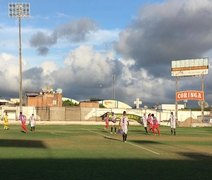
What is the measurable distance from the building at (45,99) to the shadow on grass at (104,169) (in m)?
113

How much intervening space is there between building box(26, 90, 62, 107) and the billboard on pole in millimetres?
45290

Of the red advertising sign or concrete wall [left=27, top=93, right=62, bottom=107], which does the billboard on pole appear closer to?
the red advertising sign

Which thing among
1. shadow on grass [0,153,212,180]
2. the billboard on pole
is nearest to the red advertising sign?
the billboard on pole

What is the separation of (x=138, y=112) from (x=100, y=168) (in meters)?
78.6

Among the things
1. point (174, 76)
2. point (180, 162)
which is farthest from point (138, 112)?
point (180, 162)

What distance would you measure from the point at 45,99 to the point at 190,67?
174 feet

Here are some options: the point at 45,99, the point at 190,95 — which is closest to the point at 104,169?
the point at 190,95

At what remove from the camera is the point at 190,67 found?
9325 centimetres

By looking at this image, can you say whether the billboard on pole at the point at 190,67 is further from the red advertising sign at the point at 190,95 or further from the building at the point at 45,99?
the building at the point at 45,99

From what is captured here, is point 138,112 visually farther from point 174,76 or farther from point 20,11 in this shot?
point 20,11

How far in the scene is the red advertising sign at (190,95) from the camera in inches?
3484

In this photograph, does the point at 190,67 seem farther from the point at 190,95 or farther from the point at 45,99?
the point at 45,99

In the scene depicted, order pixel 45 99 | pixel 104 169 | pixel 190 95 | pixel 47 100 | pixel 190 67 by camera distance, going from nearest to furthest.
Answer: pixel 104 169, pixel 190 95, pixel 190 67, pixel 47 100, pixel 45 99

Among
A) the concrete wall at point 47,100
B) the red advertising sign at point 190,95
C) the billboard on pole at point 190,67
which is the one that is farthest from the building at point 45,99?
the red advertising sign at point 190,95
